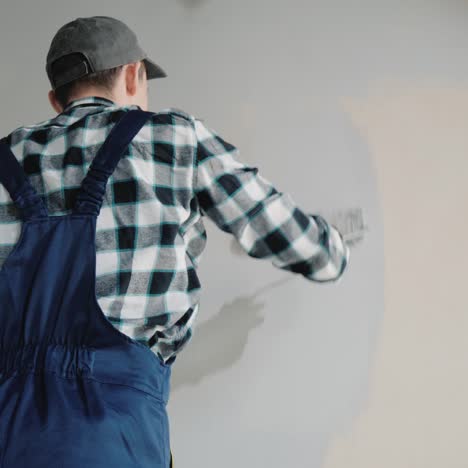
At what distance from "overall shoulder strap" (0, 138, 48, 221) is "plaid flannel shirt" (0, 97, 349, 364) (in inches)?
0.4

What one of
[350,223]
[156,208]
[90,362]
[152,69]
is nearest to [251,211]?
[156,208]

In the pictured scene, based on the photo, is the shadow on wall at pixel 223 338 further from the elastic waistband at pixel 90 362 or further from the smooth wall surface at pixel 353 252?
the elastic waistband at pixel 90 362

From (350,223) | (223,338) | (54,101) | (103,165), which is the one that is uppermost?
(54,101)

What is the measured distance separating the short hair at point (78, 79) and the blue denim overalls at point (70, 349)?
0.42 feet

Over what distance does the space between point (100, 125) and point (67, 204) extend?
0.37 ft

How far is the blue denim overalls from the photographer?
2.40ft

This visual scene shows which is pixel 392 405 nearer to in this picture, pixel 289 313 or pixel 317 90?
pixel 289 313

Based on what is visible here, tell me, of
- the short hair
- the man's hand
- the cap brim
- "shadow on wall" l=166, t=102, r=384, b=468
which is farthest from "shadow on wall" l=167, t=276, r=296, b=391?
the short hair

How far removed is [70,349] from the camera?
79cm

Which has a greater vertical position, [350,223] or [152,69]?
[152,69]

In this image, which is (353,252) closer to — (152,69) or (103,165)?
(152,69)

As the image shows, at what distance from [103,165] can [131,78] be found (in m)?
0.22

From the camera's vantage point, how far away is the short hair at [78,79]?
2.97 ft

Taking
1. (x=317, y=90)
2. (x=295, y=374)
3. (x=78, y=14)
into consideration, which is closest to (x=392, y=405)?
(x=295, y=374)
